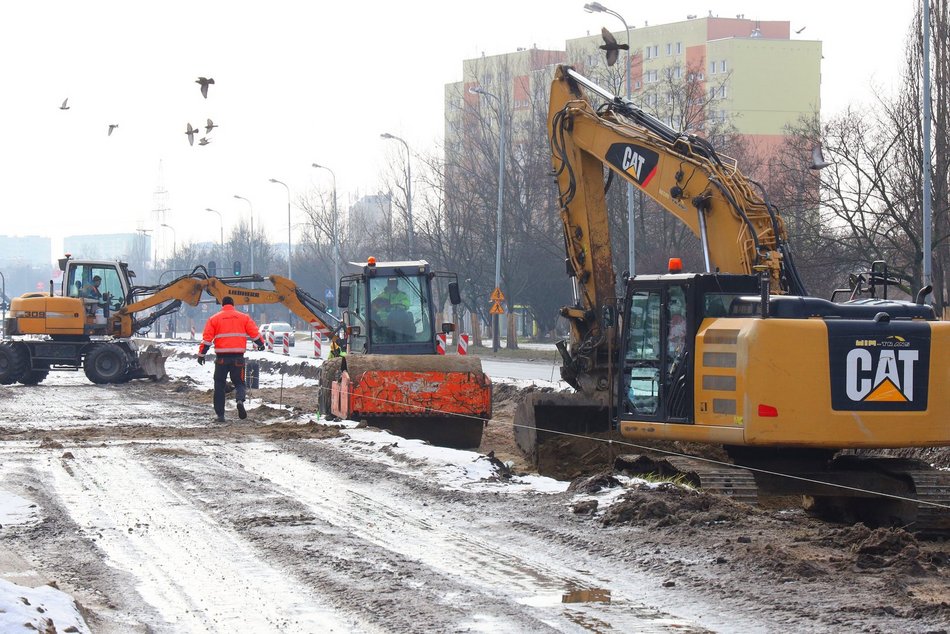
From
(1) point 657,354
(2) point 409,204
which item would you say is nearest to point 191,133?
(1) point 657,354

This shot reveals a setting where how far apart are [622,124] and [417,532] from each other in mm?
6827

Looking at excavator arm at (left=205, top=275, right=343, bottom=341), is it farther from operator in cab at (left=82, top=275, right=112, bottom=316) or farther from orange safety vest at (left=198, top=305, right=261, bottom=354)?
orange safety vest at (left=198, top=305, right=261, bottom=354)

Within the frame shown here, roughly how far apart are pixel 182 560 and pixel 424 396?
8846mm

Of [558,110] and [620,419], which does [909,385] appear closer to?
[620,419]

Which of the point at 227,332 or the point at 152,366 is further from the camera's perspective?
the point at 152,366

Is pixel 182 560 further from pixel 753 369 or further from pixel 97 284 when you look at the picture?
pixel 97 284

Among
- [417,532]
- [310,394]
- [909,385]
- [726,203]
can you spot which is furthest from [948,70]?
[417,532]

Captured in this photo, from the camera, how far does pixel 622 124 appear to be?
14891 millimetres

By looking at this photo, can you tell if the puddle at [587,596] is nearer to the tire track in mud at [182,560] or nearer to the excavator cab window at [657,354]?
the tire track in mud at [182,560]

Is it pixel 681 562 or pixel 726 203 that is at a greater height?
pixel 726 203

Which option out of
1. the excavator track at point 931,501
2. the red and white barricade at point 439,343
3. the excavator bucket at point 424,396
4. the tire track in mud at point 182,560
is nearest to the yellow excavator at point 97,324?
the red and white barricade at point 439,343

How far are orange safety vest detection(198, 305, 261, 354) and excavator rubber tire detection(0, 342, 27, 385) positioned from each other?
1242 cm

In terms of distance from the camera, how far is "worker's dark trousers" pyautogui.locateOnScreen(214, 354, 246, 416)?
62.7 feet

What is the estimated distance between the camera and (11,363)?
98.4 feet
